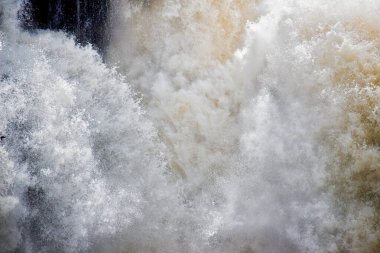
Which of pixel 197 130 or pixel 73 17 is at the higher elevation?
pixel 73 17

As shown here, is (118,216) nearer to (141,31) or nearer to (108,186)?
(108,186)

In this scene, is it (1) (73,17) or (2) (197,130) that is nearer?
(2) (197,130)

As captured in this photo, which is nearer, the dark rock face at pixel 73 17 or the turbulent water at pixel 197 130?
the turbulent water at pixel 197 130

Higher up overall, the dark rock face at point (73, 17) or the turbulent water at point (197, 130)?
the dark rock face at point (73, 17)

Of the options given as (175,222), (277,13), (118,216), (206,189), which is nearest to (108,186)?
(118,216)
